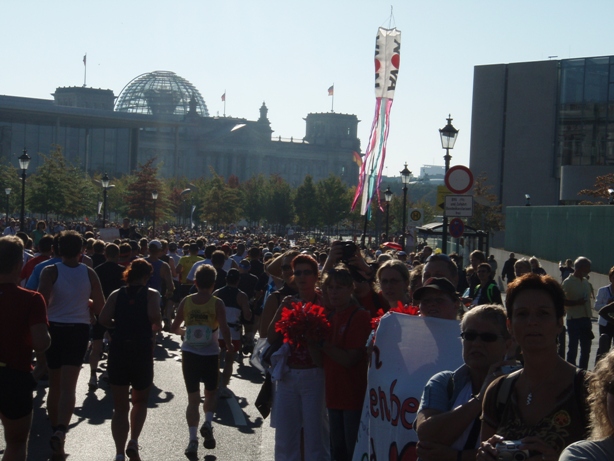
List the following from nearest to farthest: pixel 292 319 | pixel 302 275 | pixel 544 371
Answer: pixel 544 371, pixel 292 319, pixel 302 275

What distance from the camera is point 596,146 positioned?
187 ft

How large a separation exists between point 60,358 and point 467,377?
A: 204 inches

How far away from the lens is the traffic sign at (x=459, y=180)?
15617mm

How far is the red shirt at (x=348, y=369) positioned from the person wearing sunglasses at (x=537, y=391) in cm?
264

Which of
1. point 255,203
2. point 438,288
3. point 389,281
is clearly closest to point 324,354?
point 389,281

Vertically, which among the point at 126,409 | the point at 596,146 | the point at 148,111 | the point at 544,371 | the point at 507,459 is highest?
the point at 148,111

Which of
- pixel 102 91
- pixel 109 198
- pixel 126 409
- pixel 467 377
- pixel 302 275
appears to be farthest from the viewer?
pixel 102 91

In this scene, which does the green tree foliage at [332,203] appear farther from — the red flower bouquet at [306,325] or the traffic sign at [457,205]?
the red flower bouquet at [306,325]

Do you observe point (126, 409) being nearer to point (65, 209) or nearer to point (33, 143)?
point (65, 209)

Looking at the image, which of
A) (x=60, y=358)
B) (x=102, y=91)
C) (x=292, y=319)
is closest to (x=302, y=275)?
(x=292, y=319)

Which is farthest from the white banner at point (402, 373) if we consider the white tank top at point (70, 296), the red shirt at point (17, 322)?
the white tank top at point (70, 296)

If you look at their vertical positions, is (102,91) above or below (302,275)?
above

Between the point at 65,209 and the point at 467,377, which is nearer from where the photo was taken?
the point at 467,377

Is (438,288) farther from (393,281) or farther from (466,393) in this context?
(393,281)
